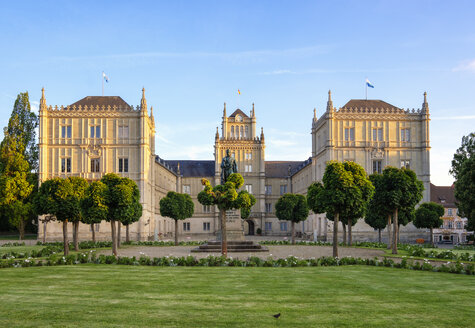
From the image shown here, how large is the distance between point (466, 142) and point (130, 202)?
5081cm

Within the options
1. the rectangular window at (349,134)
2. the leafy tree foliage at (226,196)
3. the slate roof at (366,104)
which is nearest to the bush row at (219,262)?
the leafy tree foliage at (226,196)

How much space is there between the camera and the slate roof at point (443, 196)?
81.7 meters

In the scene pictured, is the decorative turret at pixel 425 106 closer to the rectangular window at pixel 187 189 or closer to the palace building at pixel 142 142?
the palace building at pixel 142 142

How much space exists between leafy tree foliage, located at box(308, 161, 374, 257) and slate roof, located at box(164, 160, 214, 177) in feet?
219

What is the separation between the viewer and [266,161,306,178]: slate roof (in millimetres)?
99125

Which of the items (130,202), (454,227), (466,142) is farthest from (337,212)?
(454,227)

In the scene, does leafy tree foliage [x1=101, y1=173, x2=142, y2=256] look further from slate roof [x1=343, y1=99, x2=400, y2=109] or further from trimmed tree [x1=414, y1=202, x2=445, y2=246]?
slate roof [x1=343, y1=99, x2=400, y2=109]

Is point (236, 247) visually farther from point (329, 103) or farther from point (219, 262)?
point (329, 103)

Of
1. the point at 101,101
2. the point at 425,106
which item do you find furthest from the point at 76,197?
the point at 425,106

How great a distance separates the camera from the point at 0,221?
7500cm

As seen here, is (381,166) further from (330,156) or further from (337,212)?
(337,212)

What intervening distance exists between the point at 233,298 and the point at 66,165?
185ft

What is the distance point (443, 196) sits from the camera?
83.1 m

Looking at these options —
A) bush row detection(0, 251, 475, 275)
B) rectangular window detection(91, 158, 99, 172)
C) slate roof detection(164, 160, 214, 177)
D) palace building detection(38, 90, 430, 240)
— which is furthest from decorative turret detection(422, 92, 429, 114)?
bush row detection(0, 251, 475, 275)
